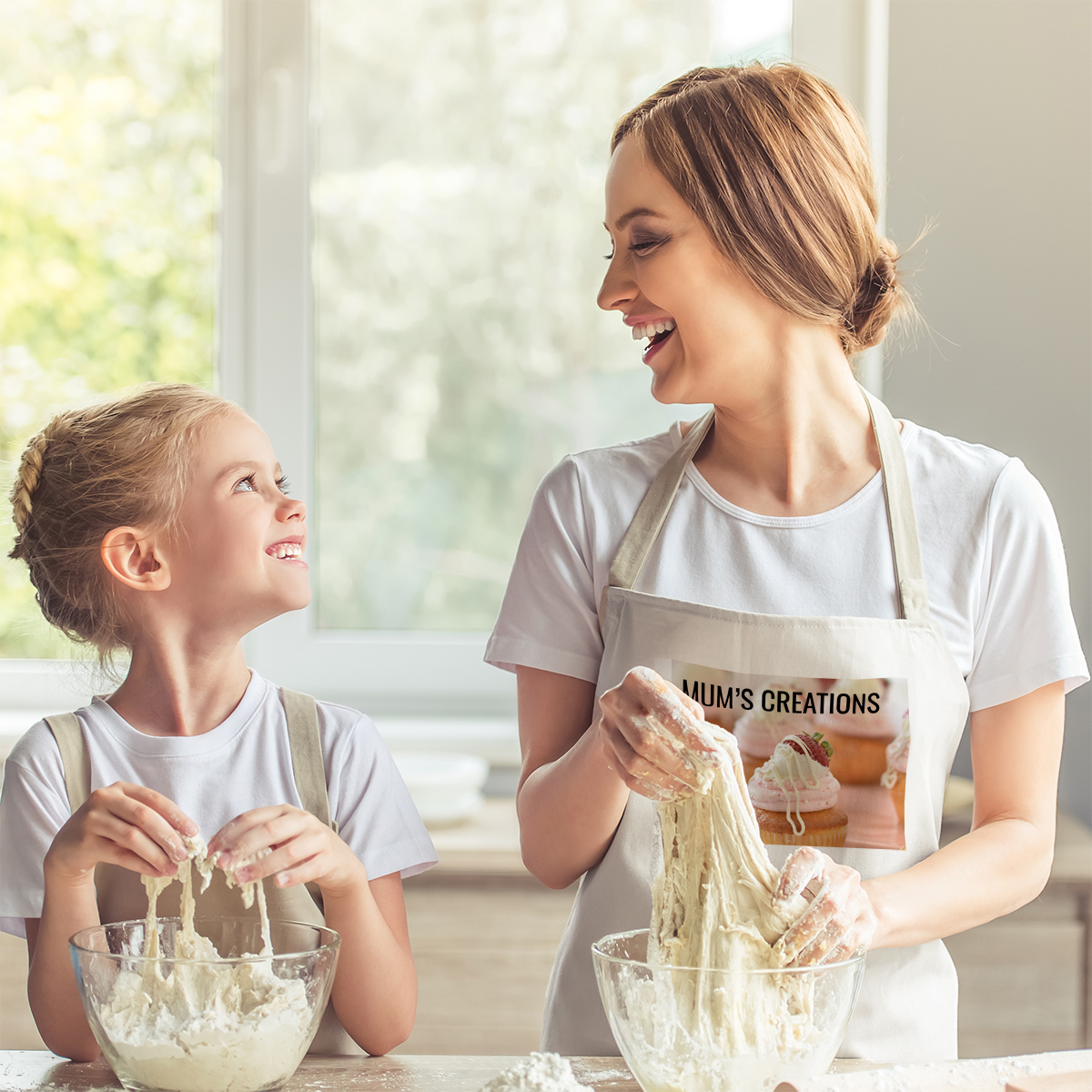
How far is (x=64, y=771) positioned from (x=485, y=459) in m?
1.53

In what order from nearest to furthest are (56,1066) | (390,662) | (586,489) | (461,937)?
1. (56,1066)
2. (586,489)
3. (461,937)
4. (390,662)

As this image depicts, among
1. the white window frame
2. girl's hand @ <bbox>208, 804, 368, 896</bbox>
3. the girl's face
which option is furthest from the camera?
the white window frame

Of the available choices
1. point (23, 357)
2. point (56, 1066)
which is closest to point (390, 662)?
point (23, 357)

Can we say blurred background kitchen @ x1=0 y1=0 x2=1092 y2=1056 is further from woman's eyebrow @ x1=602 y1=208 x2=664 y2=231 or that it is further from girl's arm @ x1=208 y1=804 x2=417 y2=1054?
woman's eyebrow @ x1=602 y1=208 x2=664 y2=231

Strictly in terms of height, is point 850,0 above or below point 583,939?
above

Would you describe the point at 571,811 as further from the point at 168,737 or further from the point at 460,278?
the point at 460,278

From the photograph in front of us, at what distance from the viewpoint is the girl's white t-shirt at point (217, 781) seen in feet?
3.41

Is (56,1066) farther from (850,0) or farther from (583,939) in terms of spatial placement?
(850,0)

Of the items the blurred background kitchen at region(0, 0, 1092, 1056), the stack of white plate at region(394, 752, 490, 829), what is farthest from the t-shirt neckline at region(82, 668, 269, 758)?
the blurred background kitchen at region(0, 0, 1092, 1056)

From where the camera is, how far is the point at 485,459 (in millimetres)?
2508

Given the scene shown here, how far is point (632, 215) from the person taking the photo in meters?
1.09

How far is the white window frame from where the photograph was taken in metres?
2.38

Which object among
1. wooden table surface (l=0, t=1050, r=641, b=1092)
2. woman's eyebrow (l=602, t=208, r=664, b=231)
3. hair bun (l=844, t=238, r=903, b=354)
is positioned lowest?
wooden table surface (l=0, t=1050, r=641, b=1092)

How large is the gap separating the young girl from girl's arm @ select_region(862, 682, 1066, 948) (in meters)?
0.43
